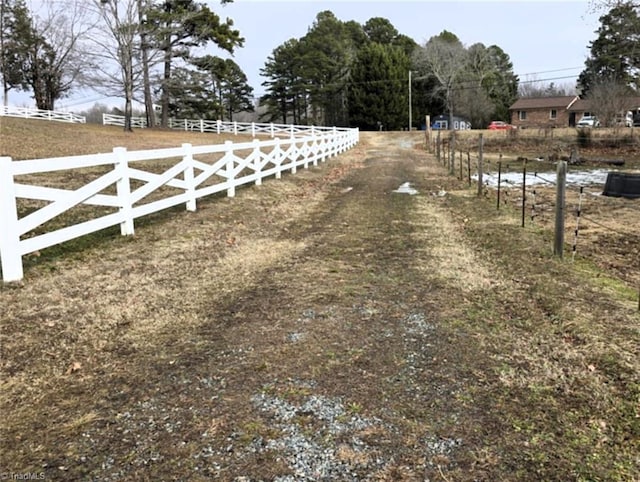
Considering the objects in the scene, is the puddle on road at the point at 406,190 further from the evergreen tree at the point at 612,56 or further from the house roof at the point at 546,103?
the house roof at the point at 546,103

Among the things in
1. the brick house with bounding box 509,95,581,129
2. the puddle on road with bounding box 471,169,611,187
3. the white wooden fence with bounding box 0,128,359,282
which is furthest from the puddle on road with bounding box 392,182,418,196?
the brick house with bounding box 509,95,581,129

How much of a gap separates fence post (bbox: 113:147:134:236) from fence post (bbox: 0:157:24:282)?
1782mm

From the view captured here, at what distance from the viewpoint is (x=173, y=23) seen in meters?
33.2

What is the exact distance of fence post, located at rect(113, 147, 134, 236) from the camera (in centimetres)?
652

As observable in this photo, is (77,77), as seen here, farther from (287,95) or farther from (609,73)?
(609,73)

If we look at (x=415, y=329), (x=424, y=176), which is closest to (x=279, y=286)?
(x=415, y=329)

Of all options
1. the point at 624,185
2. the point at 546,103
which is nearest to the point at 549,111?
the point at 546,103

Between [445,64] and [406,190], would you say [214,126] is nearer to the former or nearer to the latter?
[406,190]

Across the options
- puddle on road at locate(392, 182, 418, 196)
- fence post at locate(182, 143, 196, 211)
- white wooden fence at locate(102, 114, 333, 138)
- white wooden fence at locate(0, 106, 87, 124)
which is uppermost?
white wooden fence at locate(0, 106, 87, 124)

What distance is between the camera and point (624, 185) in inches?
504

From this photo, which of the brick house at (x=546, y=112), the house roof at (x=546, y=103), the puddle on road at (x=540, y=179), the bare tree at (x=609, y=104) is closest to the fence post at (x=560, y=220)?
the puddle on road at (x=540, y=179)

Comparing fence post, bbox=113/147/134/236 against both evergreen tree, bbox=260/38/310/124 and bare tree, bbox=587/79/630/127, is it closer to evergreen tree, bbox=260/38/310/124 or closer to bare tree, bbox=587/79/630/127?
bare tree, bbox=587/79/630/127

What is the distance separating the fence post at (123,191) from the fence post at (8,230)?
5.85ft

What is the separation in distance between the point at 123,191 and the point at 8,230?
212 cm
